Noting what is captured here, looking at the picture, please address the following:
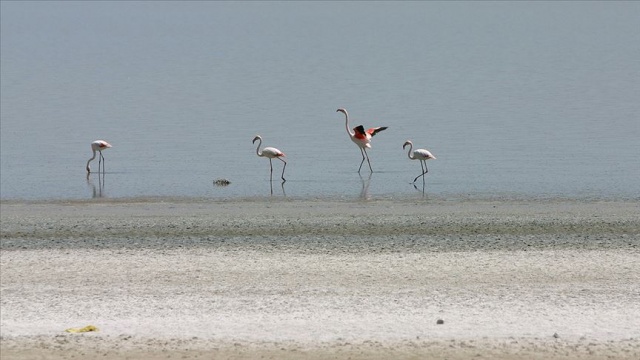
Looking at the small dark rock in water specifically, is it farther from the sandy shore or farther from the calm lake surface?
the sandy shore

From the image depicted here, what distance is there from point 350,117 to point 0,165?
13219mm

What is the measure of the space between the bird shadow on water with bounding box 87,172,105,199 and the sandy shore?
2.75 metres

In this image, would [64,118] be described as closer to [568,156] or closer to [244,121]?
[244,121]

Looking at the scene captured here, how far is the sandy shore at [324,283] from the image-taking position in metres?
11.0

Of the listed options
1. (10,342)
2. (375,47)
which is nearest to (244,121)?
(10,342)

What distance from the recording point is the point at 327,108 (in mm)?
39531

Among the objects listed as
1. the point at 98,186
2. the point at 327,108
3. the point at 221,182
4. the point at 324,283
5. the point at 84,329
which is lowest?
the point at 84,329

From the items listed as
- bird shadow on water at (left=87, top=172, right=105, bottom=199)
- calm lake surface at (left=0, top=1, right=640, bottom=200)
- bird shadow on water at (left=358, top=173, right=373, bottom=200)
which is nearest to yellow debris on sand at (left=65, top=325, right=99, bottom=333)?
calm lake surface at (left=0, top=1, right=640, bottom=200)

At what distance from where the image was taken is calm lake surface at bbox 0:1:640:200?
24531 millimetres

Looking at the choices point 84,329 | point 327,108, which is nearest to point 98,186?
point 84,329

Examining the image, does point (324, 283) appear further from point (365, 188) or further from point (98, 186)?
point (98, 186)

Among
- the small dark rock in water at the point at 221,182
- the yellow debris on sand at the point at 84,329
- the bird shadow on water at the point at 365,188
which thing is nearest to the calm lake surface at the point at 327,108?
the bird shadow on water at the point at 365,188

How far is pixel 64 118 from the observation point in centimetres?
3788

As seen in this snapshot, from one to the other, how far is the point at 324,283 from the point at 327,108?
26291 mm
